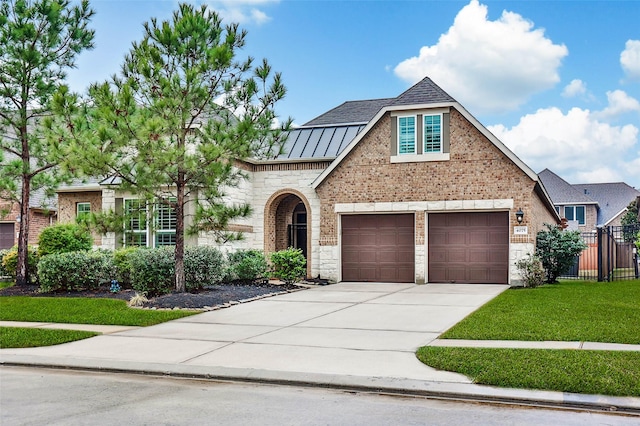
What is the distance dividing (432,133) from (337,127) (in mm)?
5377

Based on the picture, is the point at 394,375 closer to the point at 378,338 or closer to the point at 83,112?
the point at 378,338

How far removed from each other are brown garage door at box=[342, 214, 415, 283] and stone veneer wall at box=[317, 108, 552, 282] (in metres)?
0.41

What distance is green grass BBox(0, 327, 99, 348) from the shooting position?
10.5 metres

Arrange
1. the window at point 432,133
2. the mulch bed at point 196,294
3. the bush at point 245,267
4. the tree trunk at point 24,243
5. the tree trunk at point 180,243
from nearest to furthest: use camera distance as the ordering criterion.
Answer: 1. the mulch bed at point 196,294
2. the tree trunk at point 180,243
3. the tree trunk at point 24,243
4. the bush at point 245,267
5. the window at point 432,133

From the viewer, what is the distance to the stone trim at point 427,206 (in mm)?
20719

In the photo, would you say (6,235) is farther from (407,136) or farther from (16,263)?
(407,136)

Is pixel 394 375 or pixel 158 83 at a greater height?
pixel 158 83

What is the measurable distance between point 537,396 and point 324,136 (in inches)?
774

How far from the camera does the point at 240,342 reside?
1039cm

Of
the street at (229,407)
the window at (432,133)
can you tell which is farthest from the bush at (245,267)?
the street at (229,407)

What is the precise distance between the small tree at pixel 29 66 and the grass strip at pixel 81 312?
4.97 m

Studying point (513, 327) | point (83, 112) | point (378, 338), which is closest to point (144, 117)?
point (83, 112)

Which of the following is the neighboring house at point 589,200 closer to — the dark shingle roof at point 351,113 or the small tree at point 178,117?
the dark shingle roof at point 351,113

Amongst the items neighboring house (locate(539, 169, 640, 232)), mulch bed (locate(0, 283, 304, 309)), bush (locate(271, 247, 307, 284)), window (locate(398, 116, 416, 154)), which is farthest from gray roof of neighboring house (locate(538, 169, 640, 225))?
mulch bed (locate(0, 283, 304, 309))
